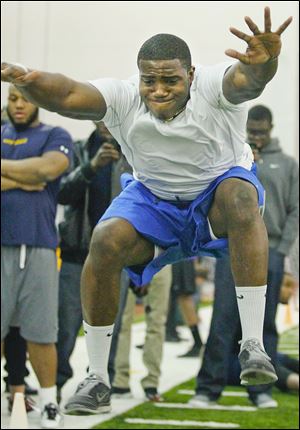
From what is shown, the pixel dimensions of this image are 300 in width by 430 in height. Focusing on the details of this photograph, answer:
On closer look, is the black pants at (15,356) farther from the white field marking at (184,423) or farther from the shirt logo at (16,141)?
the shirt logo at (16,141)

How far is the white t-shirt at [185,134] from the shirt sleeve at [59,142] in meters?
2.21

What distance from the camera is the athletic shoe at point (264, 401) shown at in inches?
309

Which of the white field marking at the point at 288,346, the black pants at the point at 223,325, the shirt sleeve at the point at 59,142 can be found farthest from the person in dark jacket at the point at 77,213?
the white field marking at the point at 288,346

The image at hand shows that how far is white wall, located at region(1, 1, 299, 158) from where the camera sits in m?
6.69

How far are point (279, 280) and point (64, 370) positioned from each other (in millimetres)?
1589

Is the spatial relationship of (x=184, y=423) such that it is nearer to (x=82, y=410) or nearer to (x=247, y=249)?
(x=82, y=410)

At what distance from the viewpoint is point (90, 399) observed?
4547 millimetres

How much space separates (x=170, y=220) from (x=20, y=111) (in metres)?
2.46

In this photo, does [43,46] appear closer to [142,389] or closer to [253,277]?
[142,389]

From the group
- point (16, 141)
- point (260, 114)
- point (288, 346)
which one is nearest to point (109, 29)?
point (16, 141)

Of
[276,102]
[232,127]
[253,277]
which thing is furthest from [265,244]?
[276,102]

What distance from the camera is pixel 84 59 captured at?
736 centimetres

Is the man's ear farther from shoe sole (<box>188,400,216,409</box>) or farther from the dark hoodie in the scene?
shoe sole (<box>188,400,216,409</box>)

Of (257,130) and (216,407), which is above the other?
(257,130)
